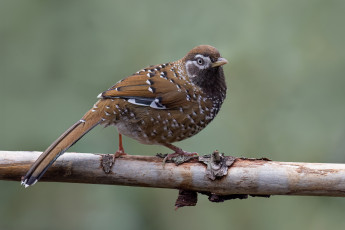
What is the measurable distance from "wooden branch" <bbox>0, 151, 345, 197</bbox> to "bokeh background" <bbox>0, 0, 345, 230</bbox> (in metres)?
0.56

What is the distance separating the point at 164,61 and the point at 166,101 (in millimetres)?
563

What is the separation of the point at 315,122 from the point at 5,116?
8.56ft

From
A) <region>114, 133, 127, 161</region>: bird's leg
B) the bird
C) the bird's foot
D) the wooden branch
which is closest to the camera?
the wooden branch

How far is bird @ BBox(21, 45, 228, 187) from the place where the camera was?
15.0 ft

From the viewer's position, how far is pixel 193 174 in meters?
4.09

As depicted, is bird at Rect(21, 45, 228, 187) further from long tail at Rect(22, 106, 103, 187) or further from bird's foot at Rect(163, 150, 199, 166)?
bird's foot at Rect(163, 150, 199, 166)

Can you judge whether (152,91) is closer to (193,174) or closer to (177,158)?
(177,158)

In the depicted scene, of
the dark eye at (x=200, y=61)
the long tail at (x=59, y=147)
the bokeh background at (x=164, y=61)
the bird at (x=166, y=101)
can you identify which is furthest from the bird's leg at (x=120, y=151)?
the dark eye at (x=200, y=61)

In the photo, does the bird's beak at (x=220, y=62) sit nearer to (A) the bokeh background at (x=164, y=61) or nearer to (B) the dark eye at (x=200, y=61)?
(B) the dark eye at (x=200, y=61)

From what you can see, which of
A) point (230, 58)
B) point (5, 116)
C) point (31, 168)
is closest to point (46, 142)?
point (5, 116)

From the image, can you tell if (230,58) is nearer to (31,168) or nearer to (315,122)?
(315,122)

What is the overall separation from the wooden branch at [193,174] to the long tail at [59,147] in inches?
5.4

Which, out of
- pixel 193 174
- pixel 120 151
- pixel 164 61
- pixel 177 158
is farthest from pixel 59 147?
pixel 164 61

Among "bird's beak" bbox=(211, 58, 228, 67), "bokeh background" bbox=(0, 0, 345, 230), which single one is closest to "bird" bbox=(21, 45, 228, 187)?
"bird's beak" bbox=(211, 58, 228, 67)
